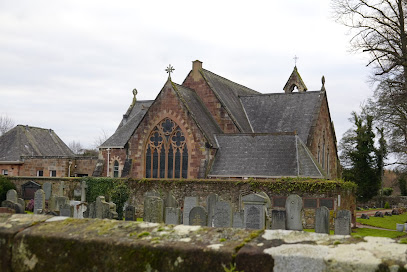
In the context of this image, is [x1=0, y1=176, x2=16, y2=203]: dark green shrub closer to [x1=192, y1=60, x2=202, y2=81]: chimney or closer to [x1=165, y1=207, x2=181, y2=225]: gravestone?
[x1=192, y1=60, x2=202, y2=81]: chimney

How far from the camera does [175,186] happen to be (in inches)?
1081

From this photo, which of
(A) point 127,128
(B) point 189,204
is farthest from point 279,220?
(A) point 127,128

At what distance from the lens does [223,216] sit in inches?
629

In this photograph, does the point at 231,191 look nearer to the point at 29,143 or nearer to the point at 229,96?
the point at 229,96

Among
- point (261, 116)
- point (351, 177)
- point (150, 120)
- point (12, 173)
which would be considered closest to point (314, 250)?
point (150, 120)

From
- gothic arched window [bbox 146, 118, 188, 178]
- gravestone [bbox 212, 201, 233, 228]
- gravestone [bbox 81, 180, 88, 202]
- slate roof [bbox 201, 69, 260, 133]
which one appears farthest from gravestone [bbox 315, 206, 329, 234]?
slate roof [bbox 201, 69, 260, 133]

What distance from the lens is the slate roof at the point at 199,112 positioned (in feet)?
109

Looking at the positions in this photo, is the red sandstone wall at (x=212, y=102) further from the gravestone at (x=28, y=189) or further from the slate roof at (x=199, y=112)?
the gravestone at (x=28, y=189)

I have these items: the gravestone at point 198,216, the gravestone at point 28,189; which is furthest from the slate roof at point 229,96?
the gravestone at point 198,216

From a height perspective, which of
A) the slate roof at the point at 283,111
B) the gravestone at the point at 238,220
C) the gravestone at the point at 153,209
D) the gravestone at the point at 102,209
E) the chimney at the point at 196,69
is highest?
the chimney at the point at 196,69

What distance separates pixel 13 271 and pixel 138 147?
Answer: 30.9 meters

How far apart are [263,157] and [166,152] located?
722 cm

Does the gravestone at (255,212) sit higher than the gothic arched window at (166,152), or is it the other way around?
the gothic arched window at (166,152)

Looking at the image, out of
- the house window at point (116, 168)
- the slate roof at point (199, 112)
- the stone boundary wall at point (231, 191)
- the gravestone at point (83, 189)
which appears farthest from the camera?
the house window at point (116, 168)
